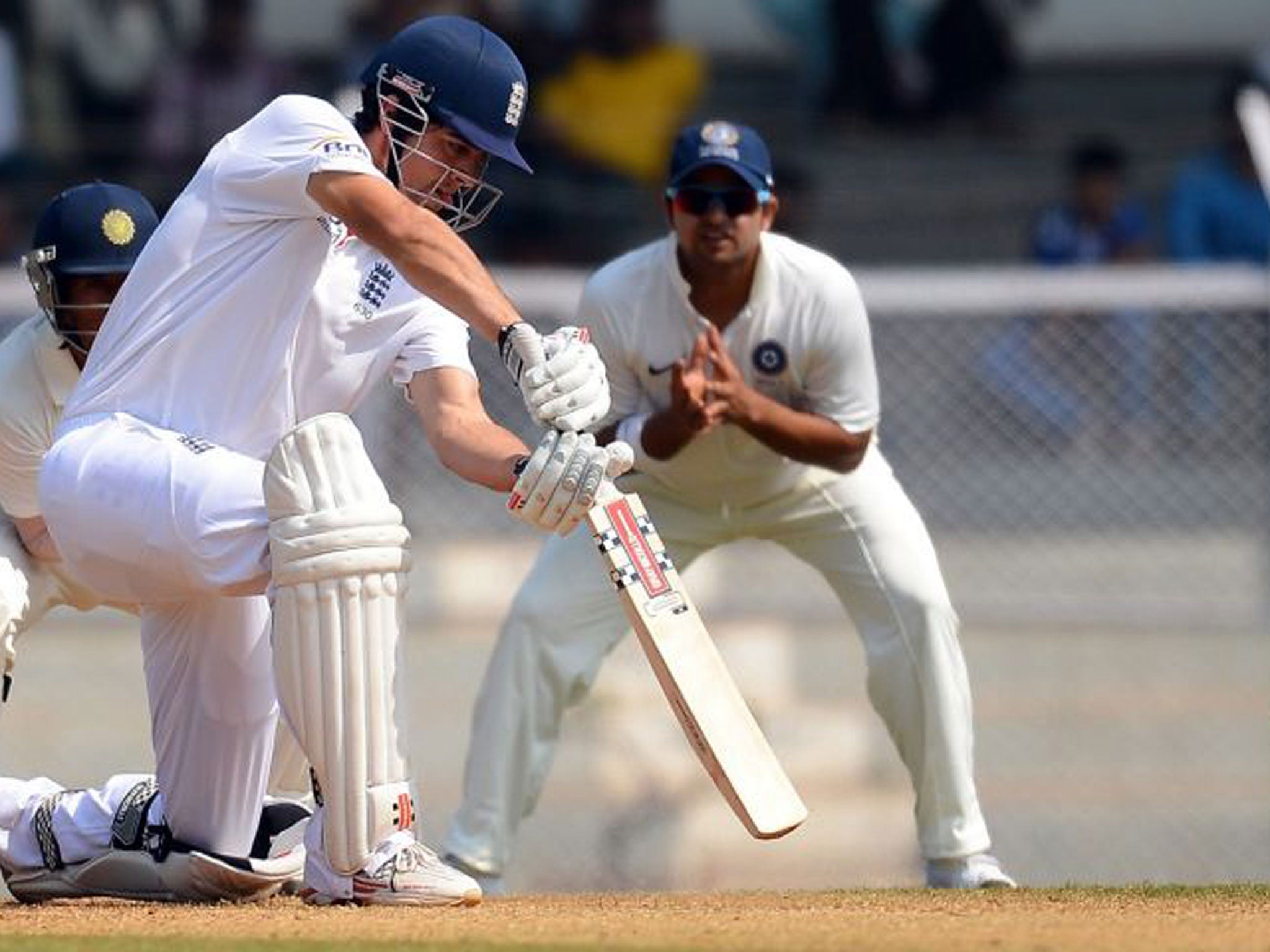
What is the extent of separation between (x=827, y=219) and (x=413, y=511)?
10.7 ft

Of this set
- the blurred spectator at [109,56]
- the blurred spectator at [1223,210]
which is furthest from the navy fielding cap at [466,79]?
the blurred spectator at [109,56]

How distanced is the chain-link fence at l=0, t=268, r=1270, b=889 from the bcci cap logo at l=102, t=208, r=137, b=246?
9.28ft

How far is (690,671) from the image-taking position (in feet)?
17.3

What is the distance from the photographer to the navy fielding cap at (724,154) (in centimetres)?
707

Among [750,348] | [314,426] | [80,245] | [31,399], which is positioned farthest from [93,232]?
[750,348]

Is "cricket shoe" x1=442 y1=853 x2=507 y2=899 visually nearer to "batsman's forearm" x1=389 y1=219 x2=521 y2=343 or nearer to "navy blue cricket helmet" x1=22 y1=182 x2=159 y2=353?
"navy blue cricket helmet" x1=22 y1=182 x2=159 y2=353

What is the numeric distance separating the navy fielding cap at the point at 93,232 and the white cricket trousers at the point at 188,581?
3.03ft

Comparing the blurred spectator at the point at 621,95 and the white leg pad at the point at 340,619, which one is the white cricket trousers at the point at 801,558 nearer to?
the white leg pad at the point at 340,619

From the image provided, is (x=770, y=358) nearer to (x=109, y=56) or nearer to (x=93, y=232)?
(x=93, y=232)

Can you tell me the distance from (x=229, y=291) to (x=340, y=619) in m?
0.70

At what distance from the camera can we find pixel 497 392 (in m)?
9.52

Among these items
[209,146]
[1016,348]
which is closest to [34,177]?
[209,146]

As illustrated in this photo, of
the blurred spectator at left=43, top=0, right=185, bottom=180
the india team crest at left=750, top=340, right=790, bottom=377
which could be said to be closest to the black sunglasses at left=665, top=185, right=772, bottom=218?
the india team crest at left=750, top=340, right=790, bottom=377

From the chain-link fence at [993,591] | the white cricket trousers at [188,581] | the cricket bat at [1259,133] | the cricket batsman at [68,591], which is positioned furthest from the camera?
the chain-link fence at [993,591]
